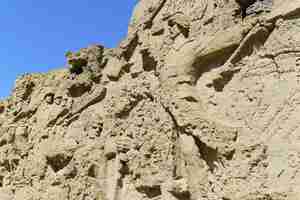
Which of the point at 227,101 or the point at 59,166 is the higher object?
the point at 227,101

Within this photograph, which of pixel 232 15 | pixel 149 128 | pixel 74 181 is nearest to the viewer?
pixel 232 15

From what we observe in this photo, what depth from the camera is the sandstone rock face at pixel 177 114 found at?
343cm

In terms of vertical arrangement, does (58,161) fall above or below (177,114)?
below

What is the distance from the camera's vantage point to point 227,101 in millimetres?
3758

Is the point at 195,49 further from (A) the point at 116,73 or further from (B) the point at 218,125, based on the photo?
(A) the point at 116,73

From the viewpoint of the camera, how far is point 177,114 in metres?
4.00

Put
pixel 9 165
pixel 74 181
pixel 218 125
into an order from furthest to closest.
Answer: pixel 9 165 → pixel 74 181 → pixel 218 125

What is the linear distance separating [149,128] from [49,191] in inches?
57.3

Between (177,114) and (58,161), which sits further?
(58,161)

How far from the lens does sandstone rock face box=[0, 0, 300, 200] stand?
3432mm

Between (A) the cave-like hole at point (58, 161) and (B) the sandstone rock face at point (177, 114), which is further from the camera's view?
(A) the cave-like hole at point (58, 161)

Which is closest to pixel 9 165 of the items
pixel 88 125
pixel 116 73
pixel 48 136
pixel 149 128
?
pixel 48 136

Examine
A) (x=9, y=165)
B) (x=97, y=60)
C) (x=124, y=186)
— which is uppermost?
(x=97, y=60)

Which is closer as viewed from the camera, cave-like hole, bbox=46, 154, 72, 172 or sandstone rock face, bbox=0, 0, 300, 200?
sandstone rock face, bbox=0, 0, 300, 200
